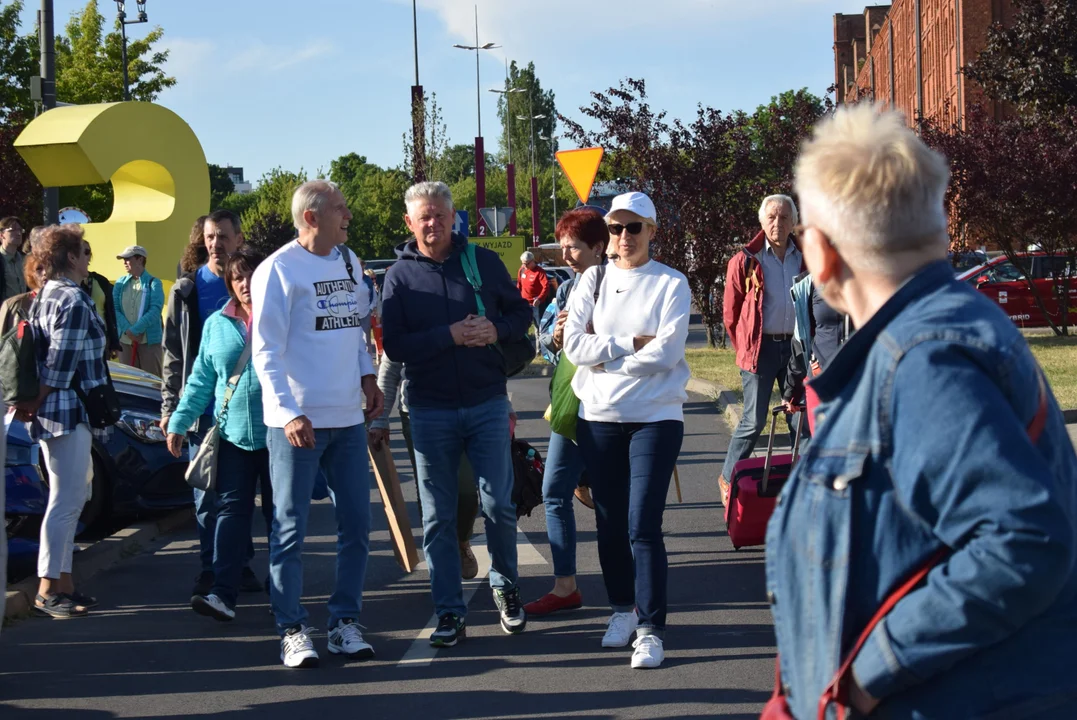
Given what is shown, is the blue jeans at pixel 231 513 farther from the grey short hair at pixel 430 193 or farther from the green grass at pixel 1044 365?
the green grass at pixel 1044 365

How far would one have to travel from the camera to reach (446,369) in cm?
576

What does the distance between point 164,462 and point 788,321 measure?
14.0 feet

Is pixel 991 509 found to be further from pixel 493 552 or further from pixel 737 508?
pixel 737 508

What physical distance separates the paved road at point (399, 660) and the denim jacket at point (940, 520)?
116 inches

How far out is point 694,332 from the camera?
31781 mm

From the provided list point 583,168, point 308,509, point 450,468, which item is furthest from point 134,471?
point 583,168

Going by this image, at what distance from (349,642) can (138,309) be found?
9040mm

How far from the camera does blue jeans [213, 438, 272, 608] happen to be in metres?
6.30

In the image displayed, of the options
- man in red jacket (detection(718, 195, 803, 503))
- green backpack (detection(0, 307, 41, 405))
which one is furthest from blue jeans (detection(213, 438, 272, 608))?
man in red jacket (detection(718, 195, 803, 503))

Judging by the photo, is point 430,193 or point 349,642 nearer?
point 349,642

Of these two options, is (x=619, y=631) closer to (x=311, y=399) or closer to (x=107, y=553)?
(x=311, y=399)

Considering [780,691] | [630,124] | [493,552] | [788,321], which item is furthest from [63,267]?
[630,124]

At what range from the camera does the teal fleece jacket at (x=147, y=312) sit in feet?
45.1

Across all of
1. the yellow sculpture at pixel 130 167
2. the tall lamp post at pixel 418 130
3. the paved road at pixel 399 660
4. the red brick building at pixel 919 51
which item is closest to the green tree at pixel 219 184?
the red brick building at pixel 919 51
